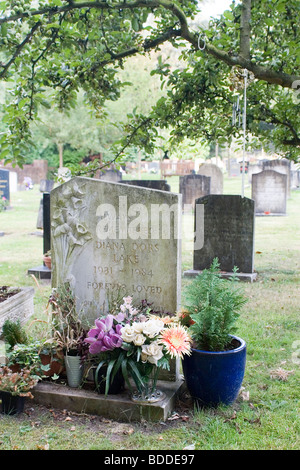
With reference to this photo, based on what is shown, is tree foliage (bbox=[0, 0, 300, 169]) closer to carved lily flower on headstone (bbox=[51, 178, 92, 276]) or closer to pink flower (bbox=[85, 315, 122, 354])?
carved lily flower on headstone (bbox=[51, 178, 92, 276])

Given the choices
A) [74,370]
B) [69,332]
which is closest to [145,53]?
[69,332]

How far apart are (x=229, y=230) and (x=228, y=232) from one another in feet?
0.14

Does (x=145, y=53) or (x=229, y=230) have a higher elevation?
(x=145, y=53)

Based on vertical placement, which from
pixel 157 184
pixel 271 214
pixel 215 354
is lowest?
pixel 215 354

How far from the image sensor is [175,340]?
3.87 metres

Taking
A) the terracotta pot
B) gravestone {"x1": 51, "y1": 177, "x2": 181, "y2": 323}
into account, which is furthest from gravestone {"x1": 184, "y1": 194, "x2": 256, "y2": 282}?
the terracotta pot

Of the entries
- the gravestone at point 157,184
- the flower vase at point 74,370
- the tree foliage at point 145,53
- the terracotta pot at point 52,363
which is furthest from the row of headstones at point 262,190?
the flower vase at point 74,370

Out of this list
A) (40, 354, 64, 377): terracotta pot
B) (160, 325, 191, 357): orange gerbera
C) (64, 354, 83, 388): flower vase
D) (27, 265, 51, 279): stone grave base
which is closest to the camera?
(160, 325, 191, 357): orange gerbera

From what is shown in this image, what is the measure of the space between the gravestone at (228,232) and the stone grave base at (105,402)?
→ 5.06 meters

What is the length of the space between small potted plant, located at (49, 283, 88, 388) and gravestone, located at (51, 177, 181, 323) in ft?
0.45

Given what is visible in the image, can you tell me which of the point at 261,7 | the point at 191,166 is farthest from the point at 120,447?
the point at 191,166

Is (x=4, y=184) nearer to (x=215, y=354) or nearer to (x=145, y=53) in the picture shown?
(x=145, y=53)

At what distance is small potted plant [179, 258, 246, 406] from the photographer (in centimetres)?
399

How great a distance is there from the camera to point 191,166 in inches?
1476
